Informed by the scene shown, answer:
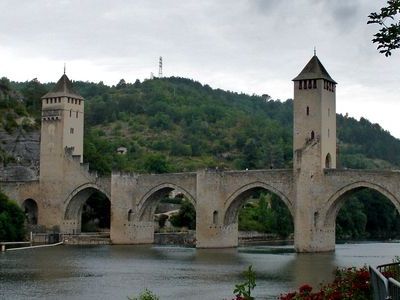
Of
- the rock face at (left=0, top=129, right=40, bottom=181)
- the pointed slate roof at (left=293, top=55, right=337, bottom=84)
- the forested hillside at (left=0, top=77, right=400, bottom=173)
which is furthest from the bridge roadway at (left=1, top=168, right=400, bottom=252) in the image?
the forested hillside at (left=0, top=77, right=400, bottom=173)

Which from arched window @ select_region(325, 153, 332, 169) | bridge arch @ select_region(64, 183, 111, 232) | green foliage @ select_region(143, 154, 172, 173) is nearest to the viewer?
arched window @ select_region(325, 153, 332, 169)

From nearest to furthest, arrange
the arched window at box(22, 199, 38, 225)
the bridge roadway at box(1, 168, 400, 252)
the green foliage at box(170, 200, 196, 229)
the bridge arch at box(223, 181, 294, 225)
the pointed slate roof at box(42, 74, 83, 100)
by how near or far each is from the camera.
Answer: the bridge roadway at box(1, 168, 400, 252) < the bridge arch at box(223, 181, 294, 225) < the pointed slate roof at box(42, 74, 83, 100) < the arched window at box(22, 199, 38, 225) < the green foliage at box(170, 200, 196, 229)

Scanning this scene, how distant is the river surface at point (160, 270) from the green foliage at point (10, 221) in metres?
3.42

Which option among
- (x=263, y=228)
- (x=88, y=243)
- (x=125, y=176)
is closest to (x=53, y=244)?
(x=88, y=243)

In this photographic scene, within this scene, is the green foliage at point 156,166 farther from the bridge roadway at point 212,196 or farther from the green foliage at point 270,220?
the bridge roadway at point 212,196

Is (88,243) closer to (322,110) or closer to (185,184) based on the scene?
(185,184)

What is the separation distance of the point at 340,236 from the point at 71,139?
26.9 metres

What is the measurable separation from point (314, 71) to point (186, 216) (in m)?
23.0

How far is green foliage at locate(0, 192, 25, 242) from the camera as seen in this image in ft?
175

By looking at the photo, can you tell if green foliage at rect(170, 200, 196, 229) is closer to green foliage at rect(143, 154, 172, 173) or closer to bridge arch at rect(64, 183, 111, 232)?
bridge arch at rect(64, 183, 111, 232)

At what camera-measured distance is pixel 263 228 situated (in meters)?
70.0

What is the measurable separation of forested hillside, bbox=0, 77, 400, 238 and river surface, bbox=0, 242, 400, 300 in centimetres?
2261

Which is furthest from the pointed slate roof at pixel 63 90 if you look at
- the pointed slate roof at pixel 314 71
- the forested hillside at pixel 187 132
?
the pointed slate roof at pixel 314 71

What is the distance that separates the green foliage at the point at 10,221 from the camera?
53.4 meters
